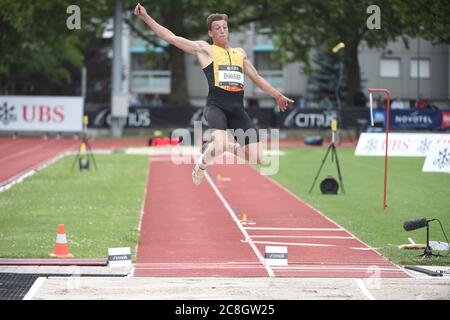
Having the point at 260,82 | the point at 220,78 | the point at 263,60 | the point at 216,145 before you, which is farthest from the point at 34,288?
the point at 263,60

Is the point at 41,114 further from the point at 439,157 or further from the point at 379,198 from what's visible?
the point at 439,157

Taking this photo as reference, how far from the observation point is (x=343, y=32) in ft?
152

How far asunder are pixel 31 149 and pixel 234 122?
90.2 feet

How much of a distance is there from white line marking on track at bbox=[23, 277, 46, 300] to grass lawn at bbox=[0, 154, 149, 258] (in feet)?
7.78

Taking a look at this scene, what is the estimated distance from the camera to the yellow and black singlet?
467 inches

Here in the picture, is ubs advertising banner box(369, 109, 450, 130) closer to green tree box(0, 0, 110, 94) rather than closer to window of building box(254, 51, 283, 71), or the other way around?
green tree box(0, 0, 110, 94)

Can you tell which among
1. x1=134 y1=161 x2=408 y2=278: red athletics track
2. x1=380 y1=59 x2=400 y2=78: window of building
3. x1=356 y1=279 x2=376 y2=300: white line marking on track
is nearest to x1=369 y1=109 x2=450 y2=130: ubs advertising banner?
x1=134 y1=161 x2=408 y2=278: red athletics track

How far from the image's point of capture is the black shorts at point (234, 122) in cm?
1189

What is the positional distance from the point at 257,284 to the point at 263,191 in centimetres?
1279

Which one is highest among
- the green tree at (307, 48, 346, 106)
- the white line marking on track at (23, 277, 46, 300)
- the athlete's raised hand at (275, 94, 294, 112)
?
the green tree at (307, 48, 346, 106)

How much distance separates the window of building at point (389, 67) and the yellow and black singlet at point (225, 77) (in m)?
54.0

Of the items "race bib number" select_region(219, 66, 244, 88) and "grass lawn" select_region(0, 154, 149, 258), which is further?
"grass lawn" select_region(0, 154, 149, 258)

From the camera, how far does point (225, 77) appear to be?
39.0 ft

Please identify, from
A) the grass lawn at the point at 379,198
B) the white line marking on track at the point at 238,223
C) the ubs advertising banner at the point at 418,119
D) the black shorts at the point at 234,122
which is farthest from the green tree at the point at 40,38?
the black shorts at the point at 234,122
